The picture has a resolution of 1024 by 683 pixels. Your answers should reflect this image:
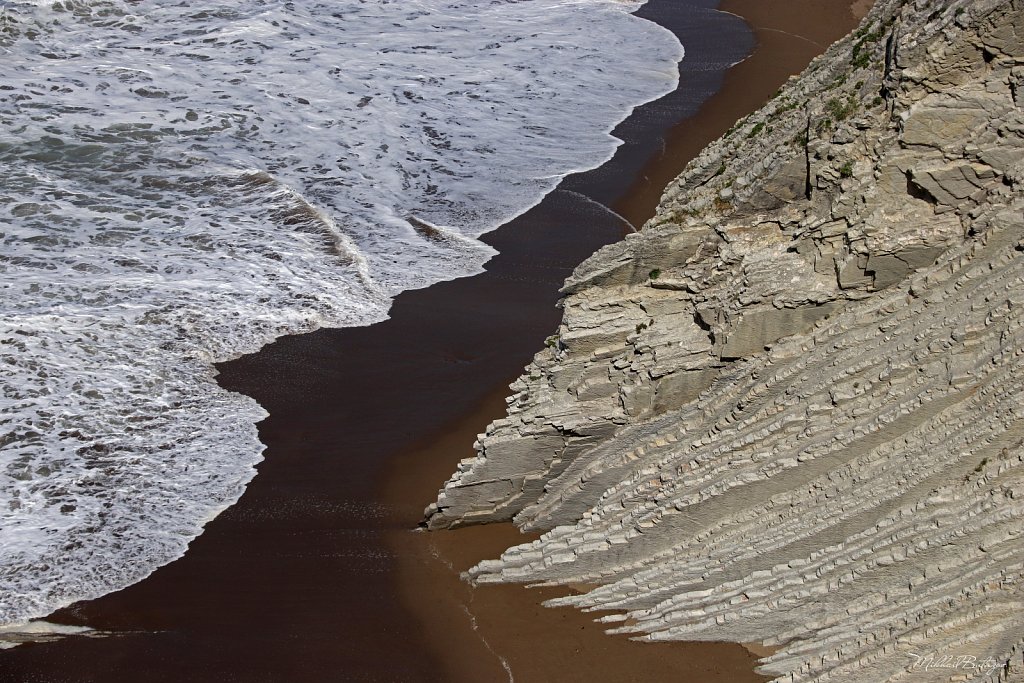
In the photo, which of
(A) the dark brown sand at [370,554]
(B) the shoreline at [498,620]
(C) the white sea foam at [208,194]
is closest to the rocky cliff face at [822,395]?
(B) the shoreline at [498,620]

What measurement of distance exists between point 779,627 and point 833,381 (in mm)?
2165

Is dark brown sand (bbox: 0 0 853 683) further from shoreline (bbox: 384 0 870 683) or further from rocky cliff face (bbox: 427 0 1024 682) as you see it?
rocky cliff face (bbox: 427 0 1024 682)

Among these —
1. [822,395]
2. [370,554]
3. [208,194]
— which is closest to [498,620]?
[370,554]

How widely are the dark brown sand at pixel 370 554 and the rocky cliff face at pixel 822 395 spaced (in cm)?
54

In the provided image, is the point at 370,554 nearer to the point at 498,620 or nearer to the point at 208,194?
the point at 498,620

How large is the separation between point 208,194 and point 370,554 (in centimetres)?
986

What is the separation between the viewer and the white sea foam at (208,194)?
1241 centimetres

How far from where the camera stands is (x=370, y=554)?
1141cm

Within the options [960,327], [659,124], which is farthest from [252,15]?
[960,327]

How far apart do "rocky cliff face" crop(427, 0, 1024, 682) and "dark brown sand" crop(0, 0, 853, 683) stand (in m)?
0.54

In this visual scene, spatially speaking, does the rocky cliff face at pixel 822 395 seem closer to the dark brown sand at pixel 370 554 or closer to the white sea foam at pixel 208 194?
the dark brown sand at pixel 370 554

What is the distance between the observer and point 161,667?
9.90 meters

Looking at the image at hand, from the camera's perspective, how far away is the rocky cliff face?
831 cm

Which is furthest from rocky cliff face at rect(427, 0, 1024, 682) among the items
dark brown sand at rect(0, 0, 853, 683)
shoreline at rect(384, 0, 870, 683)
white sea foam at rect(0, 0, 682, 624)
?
white sea foam at rect(0, 0, 682, 624)
